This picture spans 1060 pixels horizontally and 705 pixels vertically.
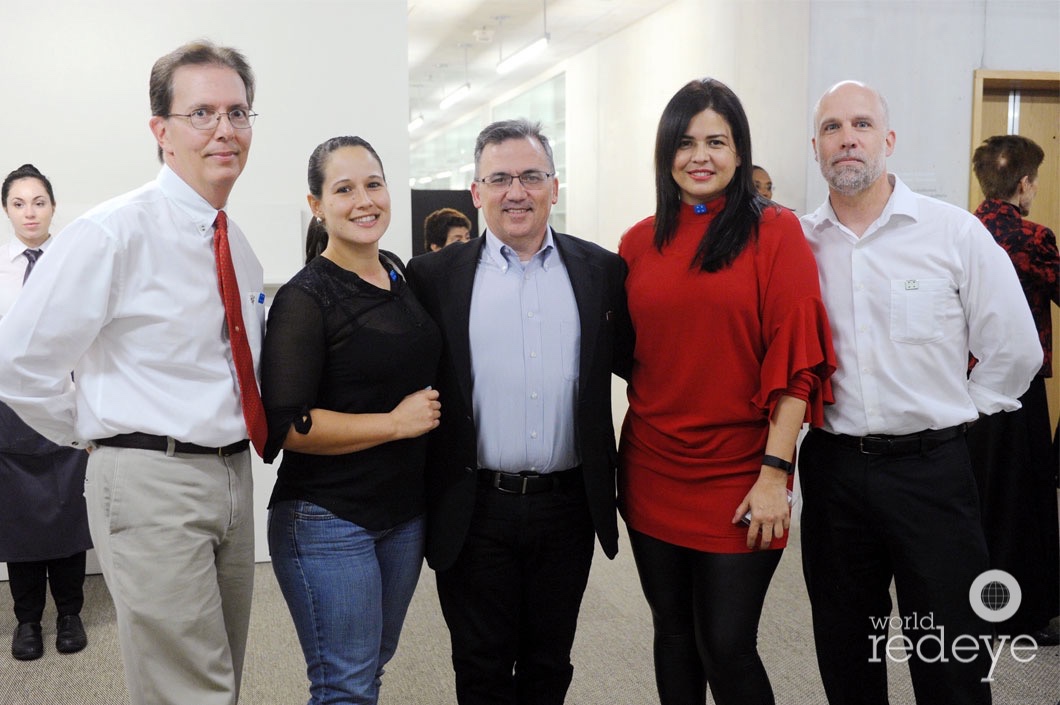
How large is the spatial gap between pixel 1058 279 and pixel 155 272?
319 cm

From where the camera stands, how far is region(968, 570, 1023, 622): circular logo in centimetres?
228

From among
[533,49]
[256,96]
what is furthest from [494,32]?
[256,96]

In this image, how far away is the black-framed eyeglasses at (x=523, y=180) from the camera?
2.18 m

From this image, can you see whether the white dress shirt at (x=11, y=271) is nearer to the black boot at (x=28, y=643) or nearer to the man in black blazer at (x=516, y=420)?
the black boot at (x=28, y=643)

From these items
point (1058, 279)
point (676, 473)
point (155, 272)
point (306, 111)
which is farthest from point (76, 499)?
point (1058, 279)

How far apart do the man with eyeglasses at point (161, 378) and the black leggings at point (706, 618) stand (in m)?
1.00

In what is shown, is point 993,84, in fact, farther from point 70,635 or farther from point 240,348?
point 70,635

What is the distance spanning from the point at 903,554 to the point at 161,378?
179cm

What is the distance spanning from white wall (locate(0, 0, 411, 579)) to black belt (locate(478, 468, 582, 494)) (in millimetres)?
2621

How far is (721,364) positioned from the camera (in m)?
2.12

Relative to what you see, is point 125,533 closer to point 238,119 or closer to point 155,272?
point 155,272

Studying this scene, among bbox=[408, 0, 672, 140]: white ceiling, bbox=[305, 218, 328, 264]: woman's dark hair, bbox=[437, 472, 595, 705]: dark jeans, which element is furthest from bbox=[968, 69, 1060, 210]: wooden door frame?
bbox=[305, 218, 328, 264]: woman's dark hair

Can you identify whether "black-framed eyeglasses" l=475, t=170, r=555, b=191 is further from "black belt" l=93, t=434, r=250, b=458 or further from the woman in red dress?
"black belt" l=93, t=434, r=250, b=458

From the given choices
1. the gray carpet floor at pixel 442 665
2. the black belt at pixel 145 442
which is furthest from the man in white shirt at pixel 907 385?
the black belt at pixel 145 442
